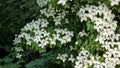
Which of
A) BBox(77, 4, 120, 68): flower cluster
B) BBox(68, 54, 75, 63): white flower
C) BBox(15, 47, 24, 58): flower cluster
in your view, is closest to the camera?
BBox(77, 4, 120, 68): flower cluster

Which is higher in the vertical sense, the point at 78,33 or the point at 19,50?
the point at 19,50

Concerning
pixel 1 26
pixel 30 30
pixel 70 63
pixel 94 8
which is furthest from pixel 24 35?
pixel 1 26

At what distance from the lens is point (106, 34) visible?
314cm

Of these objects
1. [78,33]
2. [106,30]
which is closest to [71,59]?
[78,33]

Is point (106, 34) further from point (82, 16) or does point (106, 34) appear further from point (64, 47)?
point (64, 47)

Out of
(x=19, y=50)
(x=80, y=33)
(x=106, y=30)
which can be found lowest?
(x=106, y=30)

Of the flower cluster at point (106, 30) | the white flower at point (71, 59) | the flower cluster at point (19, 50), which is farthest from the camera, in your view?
the flower cluster at point (19, 50)

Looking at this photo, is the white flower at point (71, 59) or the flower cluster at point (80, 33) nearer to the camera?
the flower cluster at point (80, 33)

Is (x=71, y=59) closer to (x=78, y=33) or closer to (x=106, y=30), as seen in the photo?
(x=78, y=33)

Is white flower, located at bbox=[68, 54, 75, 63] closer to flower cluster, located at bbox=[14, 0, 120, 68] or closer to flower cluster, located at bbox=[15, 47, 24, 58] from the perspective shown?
flower cluster, located at bbox=[14, 0, 120, 68]

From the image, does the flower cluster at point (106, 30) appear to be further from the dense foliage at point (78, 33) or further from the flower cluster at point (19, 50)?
the flower cluster at point (19, 50)

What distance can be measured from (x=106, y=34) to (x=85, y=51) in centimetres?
29

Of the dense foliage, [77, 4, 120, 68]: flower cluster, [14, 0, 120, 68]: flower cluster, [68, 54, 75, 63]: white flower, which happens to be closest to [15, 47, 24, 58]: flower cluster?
the dense foliage

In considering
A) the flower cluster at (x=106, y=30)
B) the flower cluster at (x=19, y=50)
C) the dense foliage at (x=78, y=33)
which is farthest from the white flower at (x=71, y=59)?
the flower cluster at (x=19, y=50)
